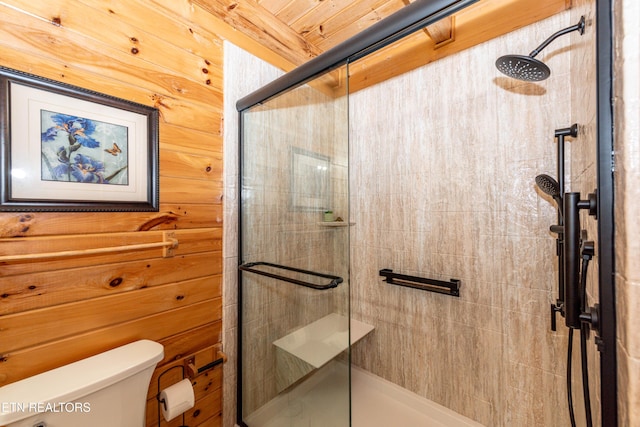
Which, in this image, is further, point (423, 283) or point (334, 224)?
point (423, 283)

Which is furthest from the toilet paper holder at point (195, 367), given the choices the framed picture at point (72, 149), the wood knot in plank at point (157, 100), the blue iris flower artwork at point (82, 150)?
the wood knot in plank at point (157, 100)

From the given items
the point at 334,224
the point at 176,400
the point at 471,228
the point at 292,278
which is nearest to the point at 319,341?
the point at 292,278

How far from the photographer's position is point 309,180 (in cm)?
128

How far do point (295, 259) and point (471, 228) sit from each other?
1037 millimetres

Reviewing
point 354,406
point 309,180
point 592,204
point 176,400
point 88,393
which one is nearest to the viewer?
point 592,204

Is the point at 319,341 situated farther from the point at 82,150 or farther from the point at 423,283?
the point at 82,150

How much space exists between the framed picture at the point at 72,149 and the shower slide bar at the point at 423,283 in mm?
1480

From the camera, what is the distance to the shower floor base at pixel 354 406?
1168mm

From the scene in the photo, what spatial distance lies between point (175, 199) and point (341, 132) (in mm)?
873

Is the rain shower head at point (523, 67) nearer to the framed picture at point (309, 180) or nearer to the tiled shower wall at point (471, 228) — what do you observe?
the tiled shower wall at point (471, 228)

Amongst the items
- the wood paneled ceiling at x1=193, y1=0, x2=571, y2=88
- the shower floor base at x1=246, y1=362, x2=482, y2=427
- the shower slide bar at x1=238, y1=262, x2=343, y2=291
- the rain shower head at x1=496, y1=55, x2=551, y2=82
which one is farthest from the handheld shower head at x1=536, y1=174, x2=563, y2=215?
the shower floor base at x1=246, y1=362, x2=482, y2=427

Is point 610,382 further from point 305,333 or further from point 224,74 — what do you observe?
point 224,74

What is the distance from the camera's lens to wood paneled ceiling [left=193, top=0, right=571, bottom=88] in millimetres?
1421

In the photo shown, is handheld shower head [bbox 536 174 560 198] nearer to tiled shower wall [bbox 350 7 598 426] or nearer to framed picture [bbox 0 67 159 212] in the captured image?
tiled shower wall [bbox 350 7 598 426]
